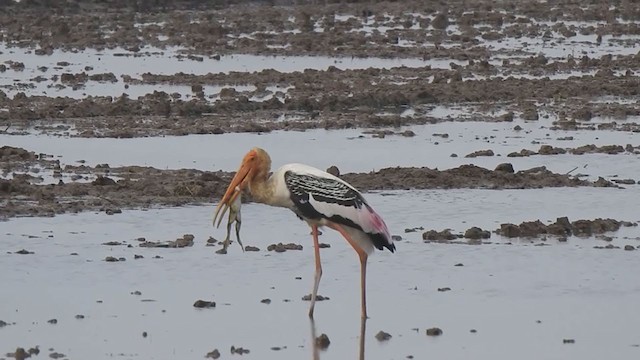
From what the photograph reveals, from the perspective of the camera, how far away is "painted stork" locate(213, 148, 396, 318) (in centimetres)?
1150

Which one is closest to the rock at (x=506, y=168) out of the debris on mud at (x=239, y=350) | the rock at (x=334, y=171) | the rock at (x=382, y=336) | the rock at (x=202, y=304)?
the rock at (x=334, y=171)

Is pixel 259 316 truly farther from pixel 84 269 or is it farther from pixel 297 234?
pixel 297 234

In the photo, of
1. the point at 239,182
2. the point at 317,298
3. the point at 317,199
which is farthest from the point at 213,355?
the point at 317,298

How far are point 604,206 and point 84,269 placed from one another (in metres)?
6.26

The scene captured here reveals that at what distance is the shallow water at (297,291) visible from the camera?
36.0 feet

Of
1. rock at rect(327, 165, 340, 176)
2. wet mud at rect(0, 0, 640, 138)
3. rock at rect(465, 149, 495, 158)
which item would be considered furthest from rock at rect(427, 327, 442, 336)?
wet mud at rect(0, 0, 640, 138)

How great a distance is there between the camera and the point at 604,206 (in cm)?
1734

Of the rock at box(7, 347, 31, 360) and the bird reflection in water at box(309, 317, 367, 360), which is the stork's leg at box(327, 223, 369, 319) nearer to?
the bird reflection in water at box(309, 317, 367, 360)

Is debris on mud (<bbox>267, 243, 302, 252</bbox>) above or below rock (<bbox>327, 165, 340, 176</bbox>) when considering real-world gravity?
below

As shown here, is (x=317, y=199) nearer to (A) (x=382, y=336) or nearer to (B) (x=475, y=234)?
(A) (x=382, y=336)

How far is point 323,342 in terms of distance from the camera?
36.1 feet

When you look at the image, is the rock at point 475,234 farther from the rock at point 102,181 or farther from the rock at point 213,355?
the rock at point 213,355

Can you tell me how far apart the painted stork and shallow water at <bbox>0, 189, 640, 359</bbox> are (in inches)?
23.5

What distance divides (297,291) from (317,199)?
4.89 ft
